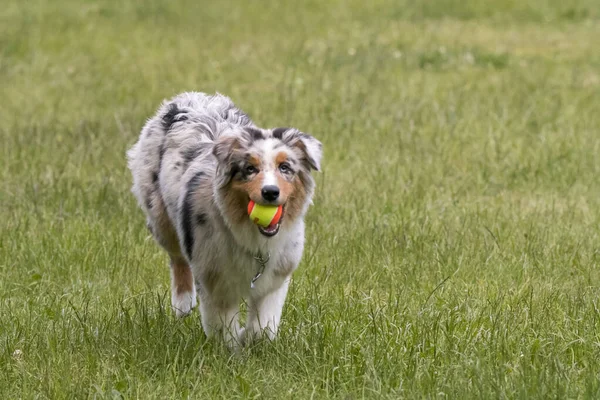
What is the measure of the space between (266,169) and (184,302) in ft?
5.11

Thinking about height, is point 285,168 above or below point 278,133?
below

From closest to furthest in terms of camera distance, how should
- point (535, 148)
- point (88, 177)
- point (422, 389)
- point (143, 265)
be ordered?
point (422, 389) < point (143, 265) < point (88, 177) < point (535, 148)

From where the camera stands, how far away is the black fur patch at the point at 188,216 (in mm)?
Result: 5281

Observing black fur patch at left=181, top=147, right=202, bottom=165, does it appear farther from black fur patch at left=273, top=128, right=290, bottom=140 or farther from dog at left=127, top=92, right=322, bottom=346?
black fur patch at left=273, top=128, right=290, bottom=140

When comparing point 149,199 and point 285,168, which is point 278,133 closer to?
point 285,168

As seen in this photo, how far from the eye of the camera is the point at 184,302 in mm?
6070

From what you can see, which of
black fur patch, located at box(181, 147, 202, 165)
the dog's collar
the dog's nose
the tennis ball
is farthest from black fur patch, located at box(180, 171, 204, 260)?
the dog's nose

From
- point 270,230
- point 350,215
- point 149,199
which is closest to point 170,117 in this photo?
point 149,199

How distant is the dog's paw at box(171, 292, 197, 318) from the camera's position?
234 inches

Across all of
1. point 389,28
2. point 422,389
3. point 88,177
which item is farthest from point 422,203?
point 389,28

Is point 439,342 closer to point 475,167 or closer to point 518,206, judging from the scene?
point 518,206

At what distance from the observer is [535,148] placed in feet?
30.8

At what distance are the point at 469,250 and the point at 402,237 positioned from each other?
0.48 metres

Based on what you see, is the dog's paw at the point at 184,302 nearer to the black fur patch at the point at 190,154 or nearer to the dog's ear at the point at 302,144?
the black fur patch at the point at 190,154
